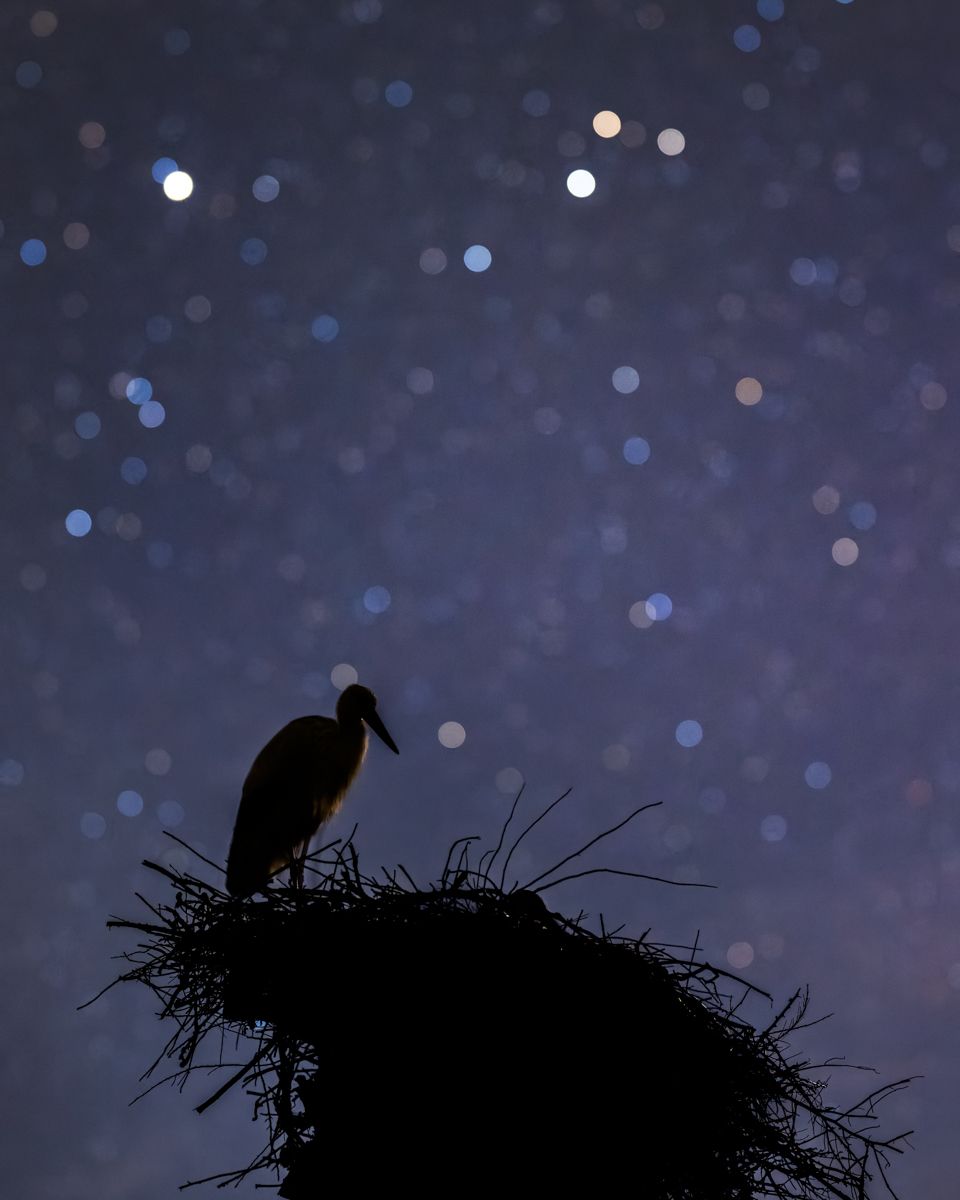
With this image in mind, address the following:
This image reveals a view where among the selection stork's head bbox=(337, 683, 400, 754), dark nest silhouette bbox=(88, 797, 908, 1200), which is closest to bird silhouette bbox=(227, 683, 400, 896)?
stork's head bbox=(337, 683, 400, 754)

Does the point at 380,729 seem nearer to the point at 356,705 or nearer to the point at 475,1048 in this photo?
the point at 356,705

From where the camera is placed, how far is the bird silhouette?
20.6 feet

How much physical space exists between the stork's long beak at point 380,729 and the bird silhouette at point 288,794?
48 centimetres

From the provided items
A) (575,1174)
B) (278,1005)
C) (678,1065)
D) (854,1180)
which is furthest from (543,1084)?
(854,1180)

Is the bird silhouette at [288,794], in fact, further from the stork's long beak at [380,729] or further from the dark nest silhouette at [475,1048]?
the dark nest silhouette at [475,1048]

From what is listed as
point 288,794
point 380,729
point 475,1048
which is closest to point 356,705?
point 380,729

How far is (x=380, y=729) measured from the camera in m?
7.18

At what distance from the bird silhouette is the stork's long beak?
0.48 meters

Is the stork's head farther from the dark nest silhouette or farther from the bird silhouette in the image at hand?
the dark nest silhouette

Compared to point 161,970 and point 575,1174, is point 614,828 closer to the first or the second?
point 575,1174

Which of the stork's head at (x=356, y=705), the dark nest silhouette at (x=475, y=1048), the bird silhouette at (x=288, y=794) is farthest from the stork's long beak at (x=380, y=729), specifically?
the dark nest silhouette at (x=475, y=1048)

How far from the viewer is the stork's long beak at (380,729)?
7.13 meters

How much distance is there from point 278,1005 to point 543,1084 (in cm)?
74

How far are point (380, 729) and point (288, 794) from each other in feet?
3.43
